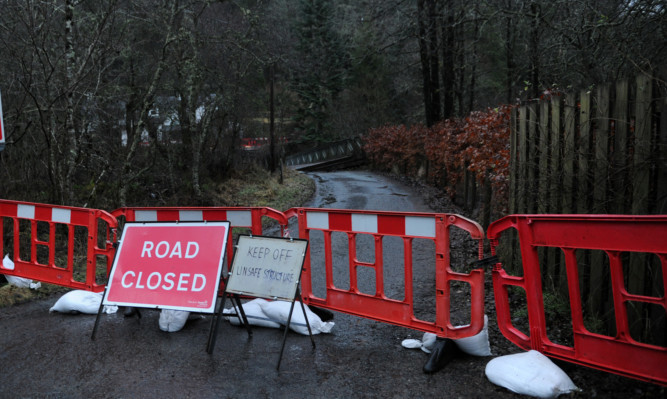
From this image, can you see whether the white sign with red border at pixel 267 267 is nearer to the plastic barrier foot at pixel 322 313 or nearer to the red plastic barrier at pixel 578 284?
the plastic barrier foot at pixel 322 313

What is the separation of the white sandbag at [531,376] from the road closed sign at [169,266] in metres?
2.51

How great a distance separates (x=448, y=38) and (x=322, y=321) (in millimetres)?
18321

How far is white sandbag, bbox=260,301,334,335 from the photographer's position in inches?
205

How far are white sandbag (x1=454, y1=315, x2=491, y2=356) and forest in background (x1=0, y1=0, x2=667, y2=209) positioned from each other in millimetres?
2398

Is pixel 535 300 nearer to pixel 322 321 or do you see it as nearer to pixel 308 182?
pixel 322 321

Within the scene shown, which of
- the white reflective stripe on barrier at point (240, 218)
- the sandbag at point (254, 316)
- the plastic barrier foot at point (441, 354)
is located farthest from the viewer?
the white reflective stripe on barrier at point (240, 218)

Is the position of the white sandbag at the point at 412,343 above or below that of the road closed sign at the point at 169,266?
below

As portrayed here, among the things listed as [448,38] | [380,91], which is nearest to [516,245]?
[448,38]

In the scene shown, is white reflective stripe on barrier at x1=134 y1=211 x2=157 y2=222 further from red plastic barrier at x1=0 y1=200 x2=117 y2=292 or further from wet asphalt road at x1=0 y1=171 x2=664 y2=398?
wet asphalt road at x1=0 y1=171 x2=664 y2=398

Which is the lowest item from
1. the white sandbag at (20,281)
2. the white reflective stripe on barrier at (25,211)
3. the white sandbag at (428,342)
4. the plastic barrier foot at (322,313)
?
the white sandbag at (428,342)

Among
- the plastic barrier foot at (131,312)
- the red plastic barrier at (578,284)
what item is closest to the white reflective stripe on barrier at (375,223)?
the red plastic barrier at (578,284)

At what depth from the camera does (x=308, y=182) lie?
24281 millimetres

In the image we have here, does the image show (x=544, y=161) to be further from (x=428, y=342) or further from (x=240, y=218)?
(x=240, y=218)

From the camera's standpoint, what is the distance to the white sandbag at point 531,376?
366cm
